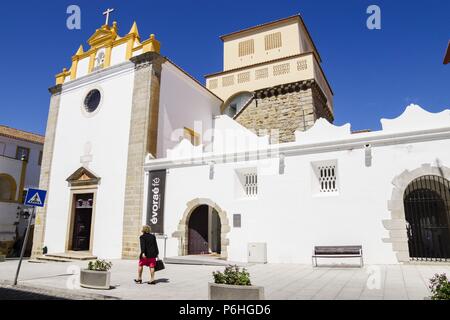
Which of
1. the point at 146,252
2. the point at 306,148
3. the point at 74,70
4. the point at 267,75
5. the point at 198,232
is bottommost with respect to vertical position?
the point at 146,252

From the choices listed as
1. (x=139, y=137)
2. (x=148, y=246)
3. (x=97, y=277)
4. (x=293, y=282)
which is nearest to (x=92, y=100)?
(x=139, y=137)

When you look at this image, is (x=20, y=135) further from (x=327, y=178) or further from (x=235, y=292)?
(x=235, y=292)

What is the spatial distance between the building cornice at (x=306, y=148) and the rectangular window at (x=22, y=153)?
19.1m

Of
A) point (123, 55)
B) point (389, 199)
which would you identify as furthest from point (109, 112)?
point (389, 199)

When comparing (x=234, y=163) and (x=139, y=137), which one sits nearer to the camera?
(x=234, y=163)

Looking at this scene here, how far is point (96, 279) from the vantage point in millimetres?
7117

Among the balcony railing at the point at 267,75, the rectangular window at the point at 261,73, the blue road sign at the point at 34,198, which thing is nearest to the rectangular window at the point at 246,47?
the balcony railing at the point at 267,75

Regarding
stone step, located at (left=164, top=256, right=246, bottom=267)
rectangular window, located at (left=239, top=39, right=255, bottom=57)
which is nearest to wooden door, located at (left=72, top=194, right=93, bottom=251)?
stone step, located at (left=164, top=256, right=246, bottom=267)

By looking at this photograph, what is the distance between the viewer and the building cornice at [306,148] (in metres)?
10.1

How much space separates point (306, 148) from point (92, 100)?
41.6ft

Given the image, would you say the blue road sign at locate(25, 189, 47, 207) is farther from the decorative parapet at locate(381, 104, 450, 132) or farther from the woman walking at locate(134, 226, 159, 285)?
the decorative parapet at locate(381, 104, 450, 132)

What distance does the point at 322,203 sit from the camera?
10922mm
